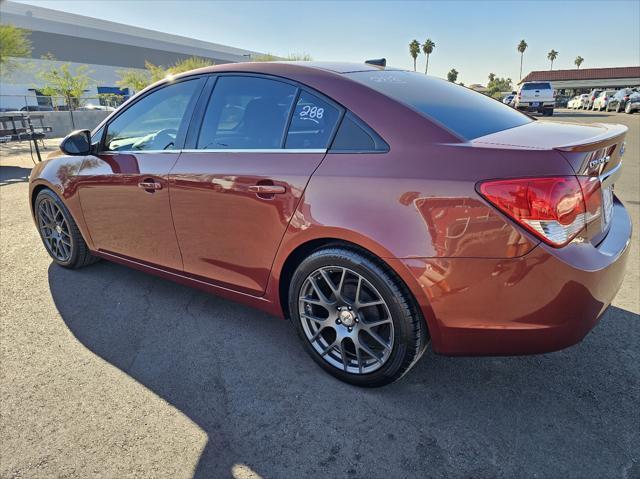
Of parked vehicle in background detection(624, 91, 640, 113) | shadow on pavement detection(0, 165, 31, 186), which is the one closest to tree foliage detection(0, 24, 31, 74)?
shadow on pavement detection(0, 165, 31, 186)

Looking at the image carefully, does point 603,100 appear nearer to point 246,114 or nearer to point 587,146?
point 587,146

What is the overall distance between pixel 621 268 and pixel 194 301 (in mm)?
2818

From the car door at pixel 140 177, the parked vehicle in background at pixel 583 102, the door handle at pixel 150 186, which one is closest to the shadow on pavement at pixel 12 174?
the car door at pixel 140 177

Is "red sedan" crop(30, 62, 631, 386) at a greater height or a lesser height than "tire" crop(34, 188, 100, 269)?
greater

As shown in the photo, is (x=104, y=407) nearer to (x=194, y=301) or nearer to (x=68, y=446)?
(x=68, y=446)

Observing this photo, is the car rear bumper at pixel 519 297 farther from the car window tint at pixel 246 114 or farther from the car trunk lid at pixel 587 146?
the car window tint at pixel 246 114

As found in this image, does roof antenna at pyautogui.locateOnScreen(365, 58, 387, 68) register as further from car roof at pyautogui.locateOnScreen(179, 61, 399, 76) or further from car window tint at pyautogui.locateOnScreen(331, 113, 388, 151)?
car window tint at pyautogui.locateOnScreen(331, 113, 388, 151)

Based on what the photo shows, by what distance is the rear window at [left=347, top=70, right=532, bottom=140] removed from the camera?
2.23m

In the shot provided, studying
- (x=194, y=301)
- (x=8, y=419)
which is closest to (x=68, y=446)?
(x=8, y=419)

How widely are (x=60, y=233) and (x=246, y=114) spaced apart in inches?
96.1

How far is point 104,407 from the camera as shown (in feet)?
7.67

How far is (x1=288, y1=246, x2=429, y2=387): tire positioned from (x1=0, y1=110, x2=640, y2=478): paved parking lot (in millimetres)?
145

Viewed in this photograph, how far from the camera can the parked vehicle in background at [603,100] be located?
122 ft

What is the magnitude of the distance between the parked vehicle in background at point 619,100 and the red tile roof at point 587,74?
41.4 metres
